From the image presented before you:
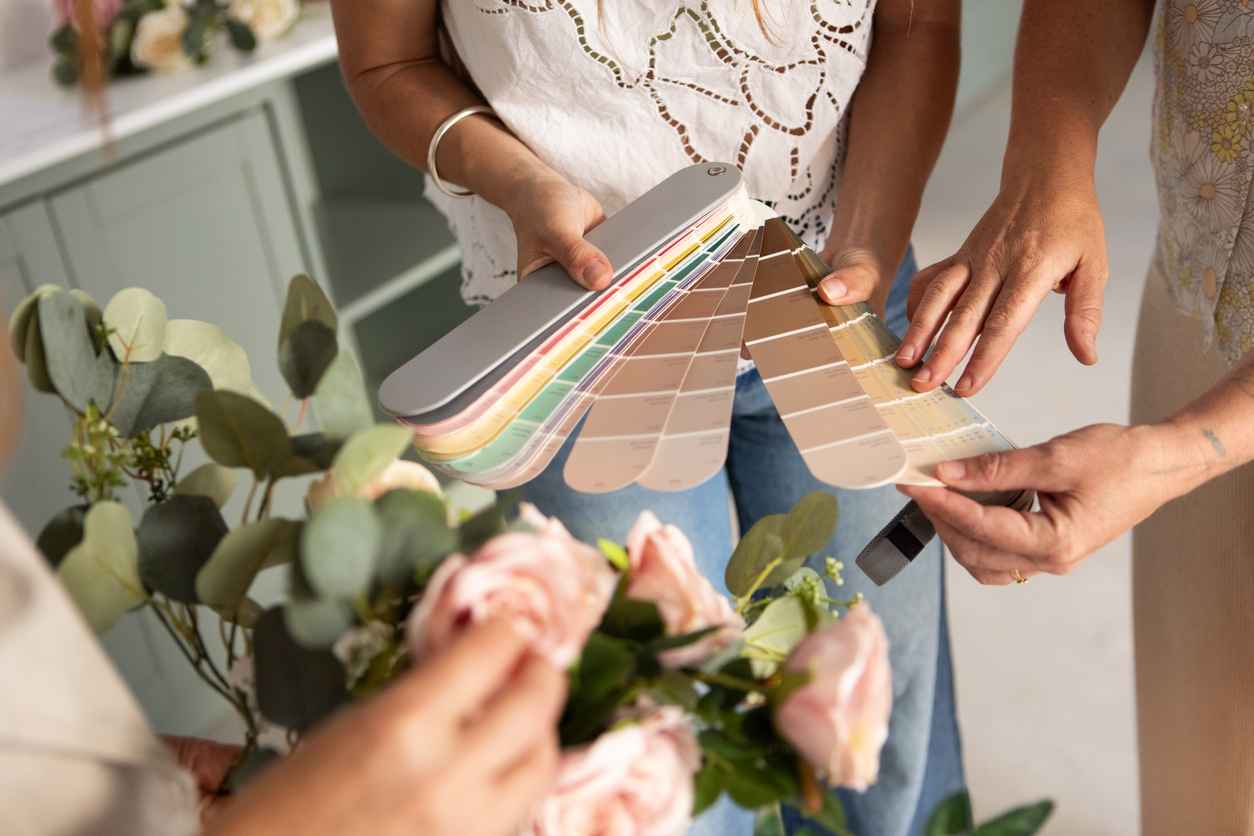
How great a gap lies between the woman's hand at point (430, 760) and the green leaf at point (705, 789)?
9 centimetres

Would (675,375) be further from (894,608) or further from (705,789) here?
(894,608)

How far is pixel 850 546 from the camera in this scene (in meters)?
1.09

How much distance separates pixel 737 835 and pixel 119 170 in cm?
139

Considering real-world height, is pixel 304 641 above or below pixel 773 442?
above

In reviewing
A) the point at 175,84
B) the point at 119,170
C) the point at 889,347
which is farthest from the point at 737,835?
the point at 175,84

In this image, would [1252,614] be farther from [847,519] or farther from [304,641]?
[304,641]

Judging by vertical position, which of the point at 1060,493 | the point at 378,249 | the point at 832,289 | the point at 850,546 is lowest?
the point at 378,249

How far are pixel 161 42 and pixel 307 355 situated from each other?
166cm

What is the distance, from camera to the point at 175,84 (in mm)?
1855

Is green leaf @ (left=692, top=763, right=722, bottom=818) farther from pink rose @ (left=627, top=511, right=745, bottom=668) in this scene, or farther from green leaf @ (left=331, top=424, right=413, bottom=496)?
green leaf @ (left=331, top=424, right=413, bottom=496)

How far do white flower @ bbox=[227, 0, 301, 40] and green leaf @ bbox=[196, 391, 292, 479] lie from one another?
1732 millimetres

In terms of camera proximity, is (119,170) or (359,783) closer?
(359,783)

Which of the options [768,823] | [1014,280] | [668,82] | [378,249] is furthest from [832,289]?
[378,249]

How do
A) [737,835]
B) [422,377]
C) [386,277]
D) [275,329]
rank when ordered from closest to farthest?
[422,377]
[737,835]
[275,329]
[386,277]
